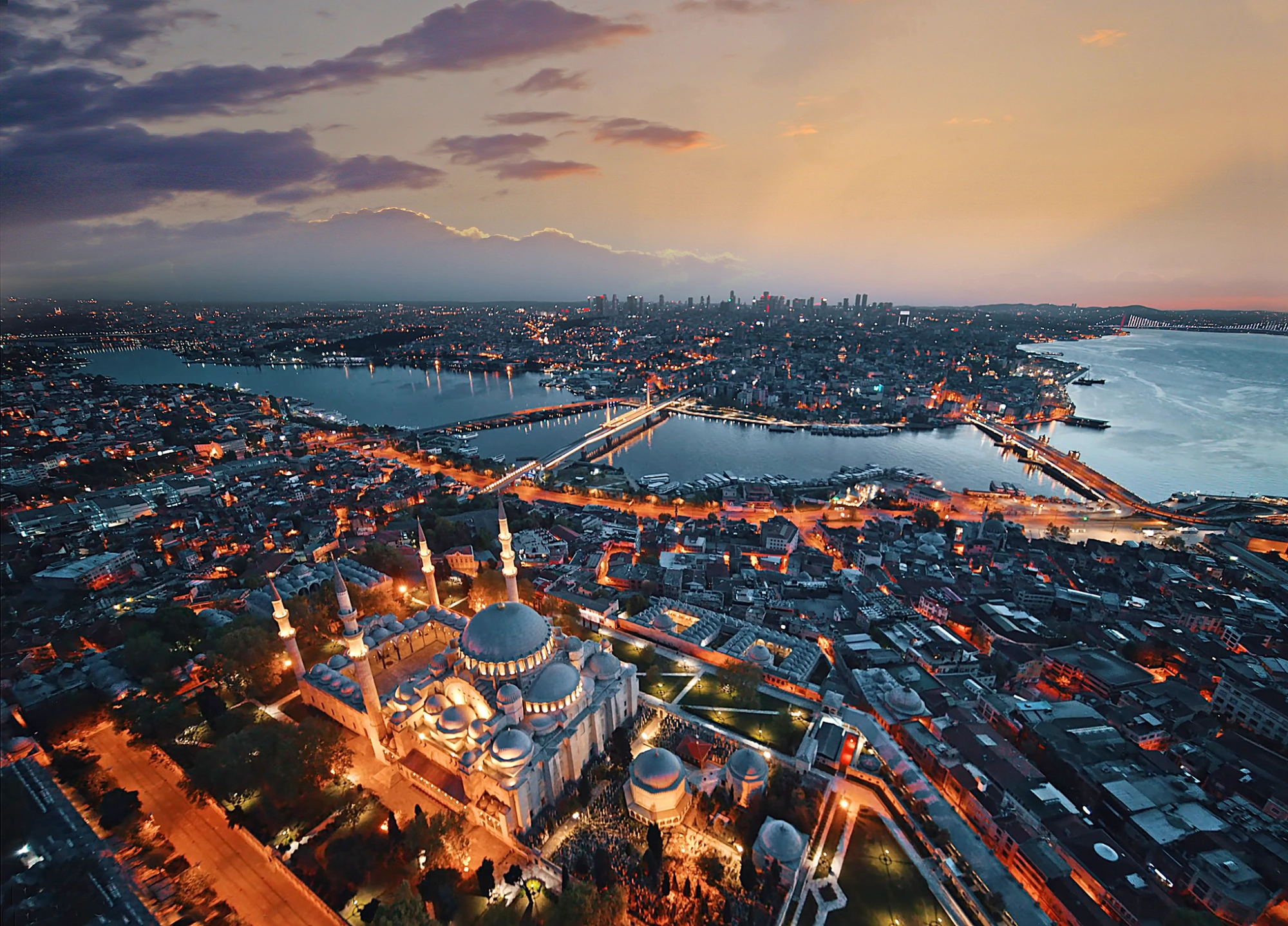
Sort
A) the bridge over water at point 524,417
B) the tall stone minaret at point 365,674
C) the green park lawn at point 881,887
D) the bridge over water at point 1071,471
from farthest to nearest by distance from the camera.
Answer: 1. the bridge over water at point 524,417
2. the bridge over water at point 1071,471
3. the tall stone minaret at point 365,674
4. the green park lawn at point 881,887

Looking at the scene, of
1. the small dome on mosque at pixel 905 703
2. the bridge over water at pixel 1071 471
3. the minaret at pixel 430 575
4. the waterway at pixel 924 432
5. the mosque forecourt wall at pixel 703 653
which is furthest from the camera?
the waterway at pixel 924 432

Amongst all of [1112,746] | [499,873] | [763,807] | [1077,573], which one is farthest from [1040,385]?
[499,873]

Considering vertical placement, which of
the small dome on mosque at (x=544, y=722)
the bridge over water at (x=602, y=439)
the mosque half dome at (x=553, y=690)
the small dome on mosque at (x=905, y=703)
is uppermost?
the mosque half dome at (x=553, y=690)

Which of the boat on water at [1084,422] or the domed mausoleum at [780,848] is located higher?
the boat on water at [1084,422]

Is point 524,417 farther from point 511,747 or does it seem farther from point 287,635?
point 511,747

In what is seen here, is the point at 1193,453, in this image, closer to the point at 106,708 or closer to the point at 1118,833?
the point at 1118,833

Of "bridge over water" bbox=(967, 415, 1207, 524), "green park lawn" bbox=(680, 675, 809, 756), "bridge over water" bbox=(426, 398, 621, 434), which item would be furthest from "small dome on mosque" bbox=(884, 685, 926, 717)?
"bridge over water" bbox=(426, 398, 621, 434)

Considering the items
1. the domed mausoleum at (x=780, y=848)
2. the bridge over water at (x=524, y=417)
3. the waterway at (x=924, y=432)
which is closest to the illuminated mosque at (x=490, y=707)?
the domed mausoleum at (x=780, y=848)

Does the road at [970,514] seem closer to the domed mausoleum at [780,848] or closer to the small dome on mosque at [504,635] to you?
the small dome on mosque at [504,635]
